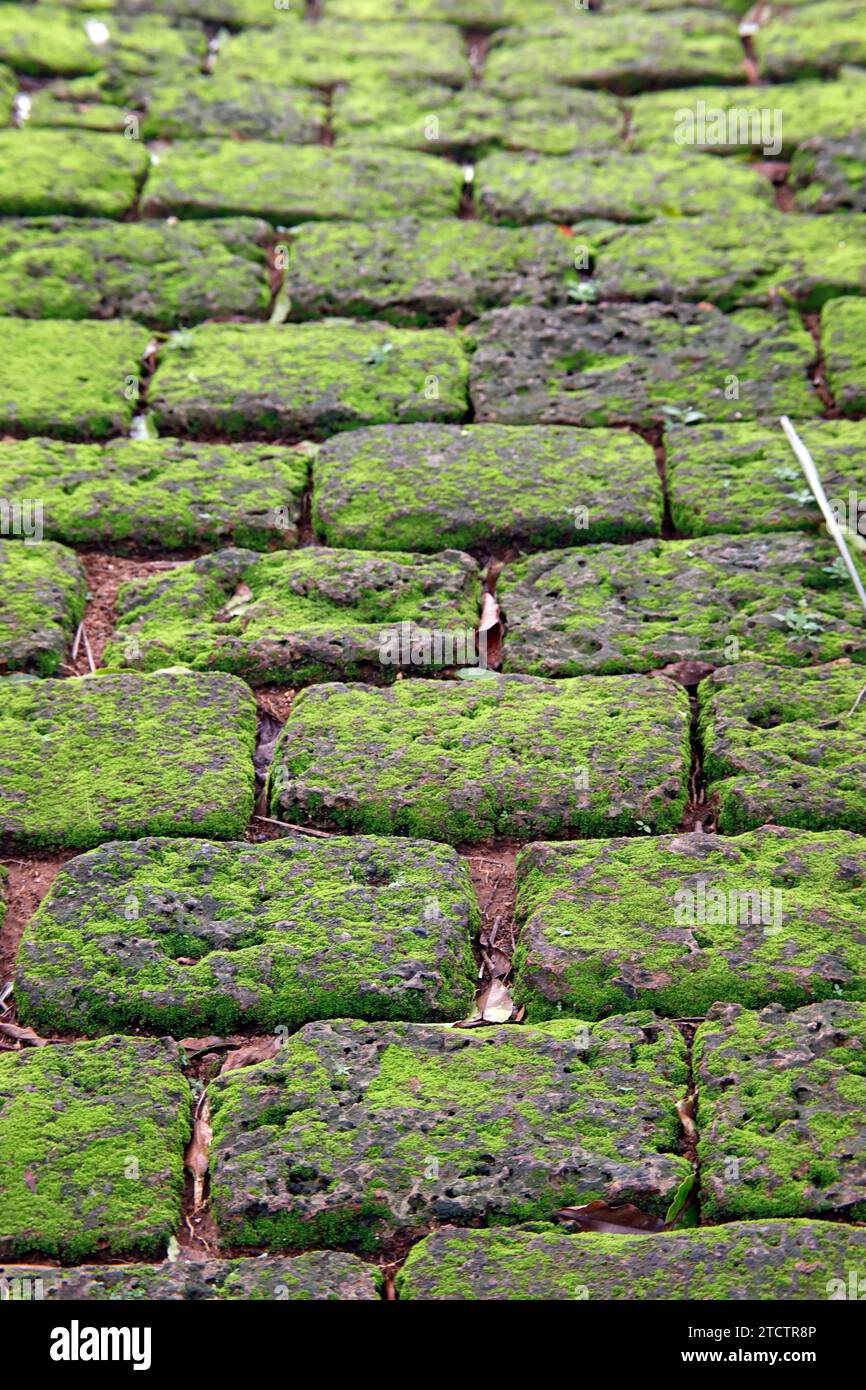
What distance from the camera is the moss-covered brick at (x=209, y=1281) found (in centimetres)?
213

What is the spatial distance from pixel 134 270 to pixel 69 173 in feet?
1.74

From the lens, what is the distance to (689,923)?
252 centimetres

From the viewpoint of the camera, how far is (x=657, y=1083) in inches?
91.8

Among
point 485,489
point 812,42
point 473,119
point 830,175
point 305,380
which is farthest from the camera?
point 812,42

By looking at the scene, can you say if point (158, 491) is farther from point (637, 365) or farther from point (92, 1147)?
point (92, 1147)

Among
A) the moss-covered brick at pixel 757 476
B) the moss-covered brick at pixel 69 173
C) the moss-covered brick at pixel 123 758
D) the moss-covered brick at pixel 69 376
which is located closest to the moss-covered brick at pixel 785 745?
the moss-covered brick at pixel 757 476

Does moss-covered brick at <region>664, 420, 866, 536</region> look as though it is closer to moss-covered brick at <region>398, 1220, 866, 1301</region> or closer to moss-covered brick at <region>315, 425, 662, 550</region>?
moss-covered brick at <region>315, 425, 662, 550</region>

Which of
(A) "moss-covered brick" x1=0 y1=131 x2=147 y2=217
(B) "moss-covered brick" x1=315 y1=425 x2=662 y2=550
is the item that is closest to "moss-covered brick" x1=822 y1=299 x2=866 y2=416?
(B) "moss-covered brick" x1=315 y1=425 x2=662 y2=550

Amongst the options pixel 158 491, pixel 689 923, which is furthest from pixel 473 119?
pixel 689 923

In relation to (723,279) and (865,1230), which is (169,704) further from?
(723,279)

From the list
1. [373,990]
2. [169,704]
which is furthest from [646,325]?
[373,990]

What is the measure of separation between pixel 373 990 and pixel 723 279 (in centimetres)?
224

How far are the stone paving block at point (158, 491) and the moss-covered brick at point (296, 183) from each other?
39.8 inches

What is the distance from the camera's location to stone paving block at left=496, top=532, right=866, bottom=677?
2.98 m
